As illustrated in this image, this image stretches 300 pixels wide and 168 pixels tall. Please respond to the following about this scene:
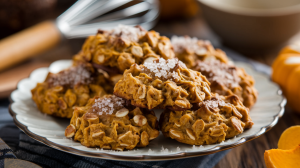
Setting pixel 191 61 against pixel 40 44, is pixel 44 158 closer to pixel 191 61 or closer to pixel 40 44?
pixel 191 61

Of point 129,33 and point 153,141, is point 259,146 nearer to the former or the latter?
point 153,141

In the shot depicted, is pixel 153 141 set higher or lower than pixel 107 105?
lower

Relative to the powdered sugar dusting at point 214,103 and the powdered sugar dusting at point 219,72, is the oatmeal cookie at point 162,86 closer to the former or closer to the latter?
the powdered sugar dusting at point 214,103

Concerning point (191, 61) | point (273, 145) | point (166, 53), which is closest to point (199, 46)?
point (191, 61)

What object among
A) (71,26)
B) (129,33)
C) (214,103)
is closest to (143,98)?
(214,103)

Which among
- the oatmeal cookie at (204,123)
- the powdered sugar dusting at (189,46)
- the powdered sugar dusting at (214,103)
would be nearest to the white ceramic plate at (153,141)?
the oatmeal cookie at (204,123)
